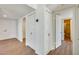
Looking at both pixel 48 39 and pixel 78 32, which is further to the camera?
pixel 48 39

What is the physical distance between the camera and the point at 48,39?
176cm

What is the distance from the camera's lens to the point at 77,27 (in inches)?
59.2

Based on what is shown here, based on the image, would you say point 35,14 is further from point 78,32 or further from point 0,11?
Answer: point 78,32

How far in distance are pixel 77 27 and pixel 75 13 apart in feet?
1.00

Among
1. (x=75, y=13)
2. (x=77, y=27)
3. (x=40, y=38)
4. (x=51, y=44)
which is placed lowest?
(x=51, y=44)

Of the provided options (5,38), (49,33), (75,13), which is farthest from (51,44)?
(5,38)

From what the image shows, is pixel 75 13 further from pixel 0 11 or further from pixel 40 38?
pixel 0 11

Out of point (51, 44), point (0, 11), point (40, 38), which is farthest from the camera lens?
point (40, 38)

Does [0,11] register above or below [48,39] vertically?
above

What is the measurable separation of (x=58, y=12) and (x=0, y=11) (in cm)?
114

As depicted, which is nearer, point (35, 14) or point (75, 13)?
point (75, 13)
